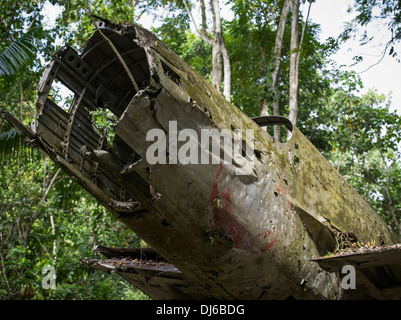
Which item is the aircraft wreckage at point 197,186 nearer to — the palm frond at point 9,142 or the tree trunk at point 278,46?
the palm frond at point 9,142

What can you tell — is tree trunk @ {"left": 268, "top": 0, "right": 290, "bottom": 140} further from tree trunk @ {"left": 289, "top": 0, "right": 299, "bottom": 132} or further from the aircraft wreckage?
the aircraft wreckage

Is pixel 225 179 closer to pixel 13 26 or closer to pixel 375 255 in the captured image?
pixel 375 255

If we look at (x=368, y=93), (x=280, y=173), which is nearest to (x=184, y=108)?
(x=280, y=173)

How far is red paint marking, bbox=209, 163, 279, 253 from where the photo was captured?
4.14 m

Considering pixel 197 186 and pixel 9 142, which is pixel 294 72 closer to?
pixel 9 142

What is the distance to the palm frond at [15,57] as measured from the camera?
28.3 ft

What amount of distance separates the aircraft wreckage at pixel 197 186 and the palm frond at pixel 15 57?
12.6 feet

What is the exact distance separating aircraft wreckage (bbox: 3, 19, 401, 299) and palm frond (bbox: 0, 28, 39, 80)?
385cm

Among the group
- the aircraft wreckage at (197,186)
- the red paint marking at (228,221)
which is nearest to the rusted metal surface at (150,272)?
the aircraft wreckage at (197,186)

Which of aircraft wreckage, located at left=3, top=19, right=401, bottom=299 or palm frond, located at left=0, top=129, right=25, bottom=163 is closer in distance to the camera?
aircraft wreckage, located at left=3, top=19, right=401, bottom=299

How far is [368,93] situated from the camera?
23516 mm

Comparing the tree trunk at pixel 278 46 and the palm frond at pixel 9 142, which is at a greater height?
the tree trunk at pixel 278 46

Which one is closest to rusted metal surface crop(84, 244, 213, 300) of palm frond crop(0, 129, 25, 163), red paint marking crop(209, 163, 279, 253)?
red paint marking crop(209, 163, 279, 253)
